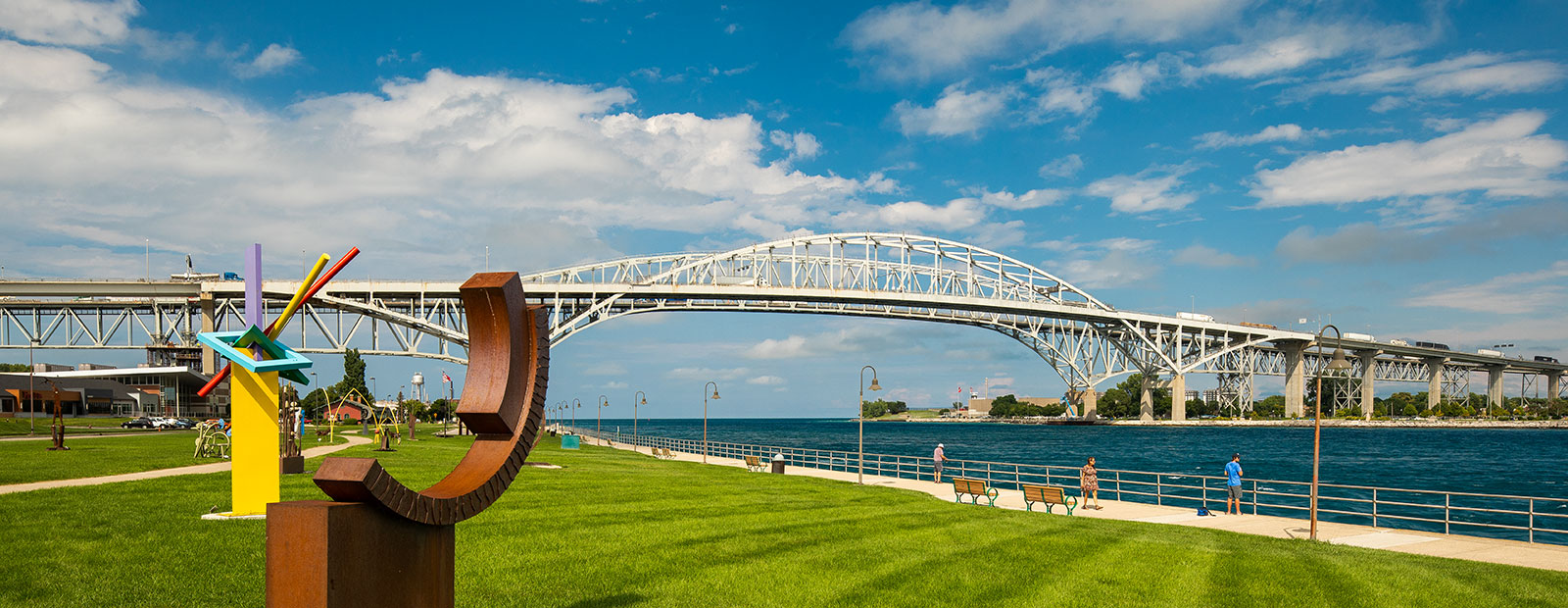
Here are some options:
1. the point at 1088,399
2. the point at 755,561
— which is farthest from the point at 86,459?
the point at 1088,399

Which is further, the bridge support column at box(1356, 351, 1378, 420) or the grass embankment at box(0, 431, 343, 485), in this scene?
the bridge support column at box(1356, 351, 1378, 420)

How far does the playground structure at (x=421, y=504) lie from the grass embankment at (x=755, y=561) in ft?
9.93

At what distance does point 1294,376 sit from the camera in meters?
122

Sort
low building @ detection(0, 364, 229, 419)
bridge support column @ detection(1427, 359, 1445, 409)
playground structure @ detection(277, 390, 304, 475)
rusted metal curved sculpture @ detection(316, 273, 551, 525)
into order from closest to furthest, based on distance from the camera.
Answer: rusted metal curved sculpture @ detection(316, 273, 551, 525), playground structure @ detection(277, 390, 304, 475), low building @ detection(0, 364, 229, 419), bridge support column @ detection(1427, 359, 1445, 409)

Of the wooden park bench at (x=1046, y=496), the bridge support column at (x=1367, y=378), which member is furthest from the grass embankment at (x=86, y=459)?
the bridge support column at (x=1367, y=378)

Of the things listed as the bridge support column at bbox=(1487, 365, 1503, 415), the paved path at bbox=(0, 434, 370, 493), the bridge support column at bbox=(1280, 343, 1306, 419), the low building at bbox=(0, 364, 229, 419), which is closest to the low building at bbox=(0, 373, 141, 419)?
the low building at bbox=(0, 364, 229, 419)

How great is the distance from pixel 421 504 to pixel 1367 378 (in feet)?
469

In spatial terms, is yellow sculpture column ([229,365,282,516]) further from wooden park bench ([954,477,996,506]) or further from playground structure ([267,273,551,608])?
wooden park bench ([954,477,996,506])

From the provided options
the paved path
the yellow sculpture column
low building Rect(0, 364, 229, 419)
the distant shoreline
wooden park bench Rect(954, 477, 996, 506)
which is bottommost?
the distant shoreline

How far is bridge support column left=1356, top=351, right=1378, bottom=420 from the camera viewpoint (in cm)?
12376

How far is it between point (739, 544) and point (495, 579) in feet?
12.2

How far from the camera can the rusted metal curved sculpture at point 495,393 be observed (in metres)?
6.68

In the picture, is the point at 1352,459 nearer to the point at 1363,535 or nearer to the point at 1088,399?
the point at 1363,535

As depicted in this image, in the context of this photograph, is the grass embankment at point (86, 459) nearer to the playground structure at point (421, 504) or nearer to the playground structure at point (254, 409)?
the playground structure at point (254, 409)
